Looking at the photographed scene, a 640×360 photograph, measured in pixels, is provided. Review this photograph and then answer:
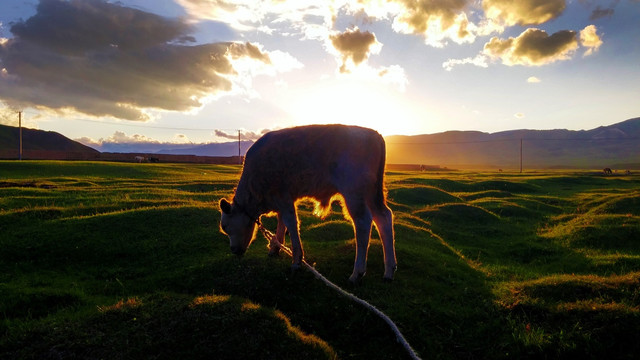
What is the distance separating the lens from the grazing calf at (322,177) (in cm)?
876

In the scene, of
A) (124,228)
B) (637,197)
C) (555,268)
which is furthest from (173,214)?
(637,197)

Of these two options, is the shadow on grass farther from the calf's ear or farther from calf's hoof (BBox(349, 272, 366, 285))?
the calf's ear

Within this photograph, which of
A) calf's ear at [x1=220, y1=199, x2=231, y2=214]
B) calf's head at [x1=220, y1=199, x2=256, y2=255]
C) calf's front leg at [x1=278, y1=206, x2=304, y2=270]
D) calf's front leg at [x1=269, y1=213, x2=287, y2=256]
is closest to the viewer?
calf's front leg at [x1=278, y1=206, x2=304, y2=270]

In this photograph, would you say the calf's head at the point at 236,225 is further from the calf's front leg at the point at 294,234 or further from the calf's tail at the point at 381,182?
the calf's tail at the point at 381,182

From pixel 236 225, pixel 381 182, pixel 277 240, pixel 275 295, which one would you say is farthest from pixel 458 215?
pixel 275 295

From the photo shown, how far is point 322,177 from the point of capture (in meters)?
8.97

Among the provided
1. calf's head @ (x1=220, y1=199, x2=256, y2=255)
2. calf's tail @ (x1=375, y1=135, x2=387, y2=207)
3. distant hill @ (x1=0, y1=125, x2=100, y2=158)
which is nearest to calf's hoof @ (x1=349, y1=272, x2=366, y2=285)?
calf's tail @ (x1=375, y1=135, x2=387, y2=207)

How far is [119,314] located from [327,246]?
22.5ft

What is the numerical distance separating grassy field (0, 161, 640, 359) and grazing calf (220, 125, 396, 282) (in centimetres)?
119

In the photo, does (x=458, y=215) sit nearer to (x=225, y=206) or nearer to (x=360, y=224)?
(x=360, y=224)

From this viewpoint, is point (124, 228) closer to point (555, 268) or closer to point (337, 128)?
point (337, 128)

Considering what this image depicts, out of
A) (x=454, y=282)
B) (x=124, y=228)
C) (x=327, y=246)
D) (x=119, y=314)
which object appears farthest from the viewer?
(x=124, y=228)

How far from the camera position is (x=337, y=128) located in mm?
9156

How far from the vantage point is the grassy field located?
6.06 metres
